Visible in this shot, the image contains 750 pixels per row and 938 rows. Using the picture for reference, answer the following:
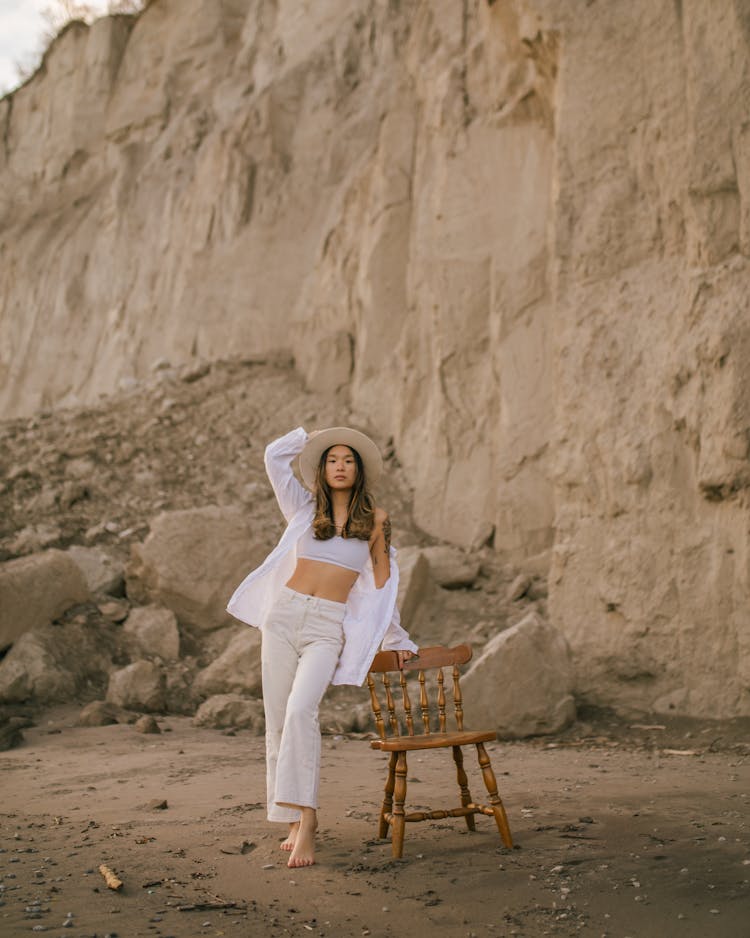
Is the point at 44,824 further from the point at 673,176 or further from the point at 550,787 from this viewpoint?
the point at 673,176

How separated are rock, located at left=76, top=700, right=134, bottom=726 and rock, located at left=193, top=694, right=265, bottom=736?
22.4 inches

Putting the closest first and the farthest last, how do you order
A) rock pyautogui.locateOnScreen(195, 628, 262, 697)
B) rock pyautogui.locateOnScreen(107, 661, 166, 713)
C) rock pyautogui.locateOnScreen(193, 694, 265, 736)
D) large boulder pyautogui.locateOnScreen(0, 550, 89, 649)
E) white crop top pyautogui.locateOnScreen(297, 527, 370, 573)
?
1. white crop top pyautogui.locateOnScreen(297, 527, 370, 573)
2. rock pyautogui.locateOnScreen(193, 694, 265, 736)
3. rock pyautogui.locateOnScreen(107, 661, 166, 713)
4. rock pyautogui.locateOnScreen(195, 628, 262, 697)
5. large boulder pyautogui.locateOnScreen(0, 550, 89, 649)

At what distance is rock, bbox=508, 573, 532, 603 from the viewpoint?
986 cm

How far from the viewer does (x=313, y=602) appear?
4516 mm

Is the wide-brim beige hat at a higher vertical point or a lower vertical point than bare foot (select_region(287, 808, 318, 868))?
higher

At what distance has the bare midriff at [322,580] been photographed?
180 inches

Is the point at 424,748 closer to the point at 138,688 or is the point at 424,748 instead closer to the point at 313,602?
the point at 313,602

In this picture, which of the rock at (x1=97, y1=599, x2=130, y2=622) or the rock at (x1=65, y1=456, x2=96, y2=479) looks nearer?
the rock at (x1=97, y1=599, x2=130, y2=622)

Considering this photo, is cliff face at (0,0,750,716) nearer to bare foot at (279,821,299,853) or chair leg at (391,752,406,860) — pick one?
chair leg at (391,752,406,860)

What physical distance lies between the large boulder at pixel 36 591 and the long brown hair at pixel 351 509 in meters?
5.34

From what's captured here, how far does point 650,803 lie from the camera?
504cm

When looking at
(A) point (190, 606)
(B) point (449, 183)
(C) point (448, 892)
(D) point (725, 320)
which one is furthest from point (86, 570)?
(C) point (448, 892)

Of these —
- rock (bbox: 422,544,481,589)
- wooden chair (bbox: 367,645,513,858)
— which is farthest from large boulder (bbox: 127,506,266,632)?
wooden chair (bbox: 367,645,513,858)

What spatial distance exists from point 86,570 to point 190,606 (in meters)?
1.27
